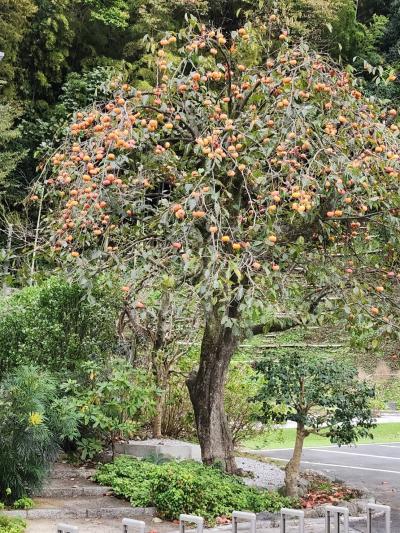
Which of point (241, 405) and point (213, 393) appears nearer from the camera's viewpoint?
point (213, 393)

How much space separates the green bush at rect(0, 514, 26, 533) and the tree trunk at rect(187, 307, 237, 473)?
2.62 meters

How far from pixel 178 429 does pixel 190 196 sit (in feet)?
19.7

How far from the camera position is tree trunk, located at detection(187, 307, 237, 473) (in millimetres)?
9211

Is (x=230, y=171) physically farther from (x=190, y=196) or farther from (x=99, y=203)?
(x=99, y=203)

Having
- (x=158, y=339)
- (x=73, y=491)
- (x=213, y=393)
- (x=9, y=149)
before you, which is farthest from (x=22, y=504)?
(x=9, y=149)

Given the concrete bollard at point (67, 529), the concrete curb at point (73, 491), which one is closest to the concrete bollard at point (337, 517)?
the concrete bollard at point (67, 529)

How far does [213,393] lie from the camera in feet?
30.2

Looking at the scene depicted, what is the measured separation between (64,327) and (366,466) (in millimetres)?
5872

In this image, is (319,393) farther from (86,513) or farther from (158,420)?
(158,420)

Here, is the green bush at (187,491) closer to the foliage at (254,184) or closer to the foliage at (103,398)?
the foliage at (103,398)

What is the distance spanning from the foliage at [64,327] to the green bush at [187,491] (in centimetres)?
201

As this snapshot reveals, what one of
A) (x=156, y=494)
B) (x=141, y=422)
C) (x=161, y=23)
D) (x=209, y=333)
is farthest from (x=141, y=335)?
(x=161, y=23)

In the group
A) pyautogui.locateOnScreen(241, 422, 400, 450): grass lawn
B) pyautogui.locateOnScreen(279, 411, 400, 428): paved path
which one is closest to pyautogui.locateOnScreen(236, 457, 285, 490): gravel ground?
pyautogui.locateOnScreen(241, 422, 400, 450): grass lawn

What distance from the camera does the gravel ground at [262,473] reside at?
32.3 feet
